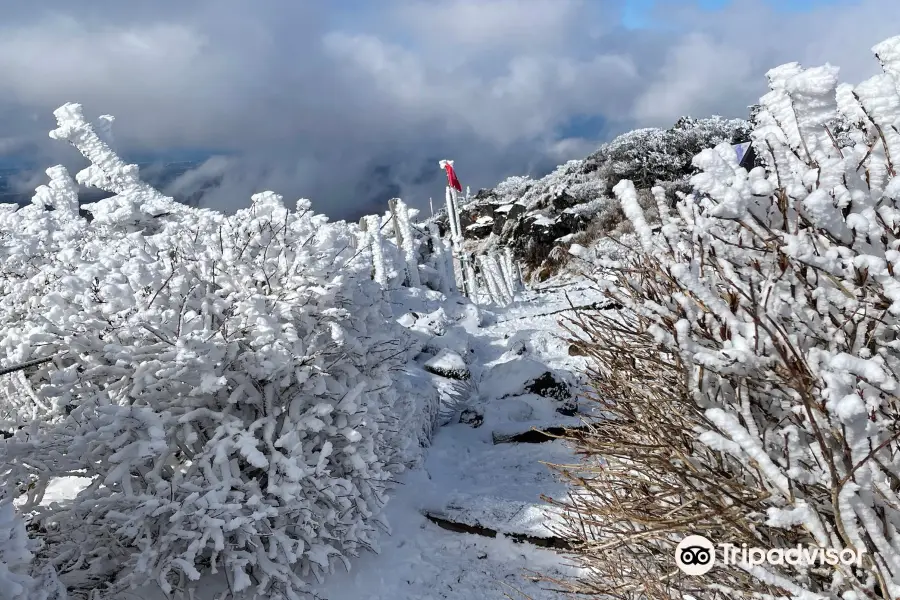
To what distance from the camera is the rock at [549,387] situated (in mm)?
9750

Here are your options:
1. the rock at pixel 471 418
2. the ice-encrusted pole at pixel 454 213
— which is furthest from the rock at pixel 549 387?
the ice-encrusted pole at pixel 454 213

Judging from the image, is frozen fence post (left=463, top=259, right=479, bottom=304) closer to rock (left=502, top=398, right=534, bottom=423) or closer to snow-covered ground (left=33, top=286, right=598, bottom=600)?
snow-covered ground (left=33, top=286, right=598, bottom=600)

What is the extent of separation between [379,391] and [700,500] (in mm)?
4259

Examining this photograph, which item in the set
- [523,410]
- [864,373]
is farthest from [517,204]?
[864,373]

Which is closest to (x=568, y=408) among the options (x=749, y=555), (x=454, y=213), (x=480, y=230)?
(x=749, y=555)

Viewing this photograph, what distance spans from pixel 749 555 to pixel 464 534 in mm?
4490

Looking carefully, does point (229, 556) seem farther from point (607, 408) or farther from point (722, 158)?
point (722, 158)

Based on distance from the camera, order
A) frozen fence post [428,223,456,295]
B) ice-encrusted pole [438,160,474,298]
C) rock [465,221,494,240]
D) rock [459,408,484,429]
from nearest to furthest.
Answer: rock [459,408,484,429], frozen fence post [428,223,456,295], ice-encrusted pole [438,160,474,298], rock [465,221,494,240]

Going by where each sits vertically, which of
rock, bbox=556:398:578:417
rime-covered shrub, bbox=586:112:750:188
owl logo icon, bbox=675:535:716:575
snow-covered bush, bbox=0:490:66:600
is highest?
rime-covered shrub, bbox=586:112:750:188

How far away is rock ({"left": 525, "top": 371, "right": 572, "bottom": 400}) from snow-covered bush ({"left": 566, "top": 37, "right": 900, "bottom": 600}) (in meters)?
7.23

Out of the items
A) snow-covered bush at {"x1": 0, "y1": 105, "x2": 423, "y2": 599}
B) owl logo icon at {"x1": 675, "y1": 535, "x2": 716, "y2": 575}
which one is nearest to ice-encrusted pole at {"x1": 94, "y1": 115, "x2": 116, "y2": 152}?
snow-covered bush at {"x1": 0, "y1": 105, "x2": 423, "y2": 599}

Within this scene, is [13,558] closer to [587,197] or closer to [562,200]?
[562,200]

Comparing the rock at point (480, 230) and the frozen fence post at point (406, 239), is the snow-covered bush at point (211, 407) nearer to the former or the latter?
the frozen fence post at point (406, 239)

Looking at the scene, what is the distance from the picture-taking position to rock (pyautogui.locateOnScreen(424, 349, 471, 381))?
10258 mm
